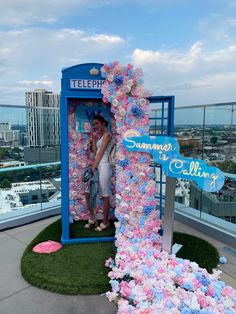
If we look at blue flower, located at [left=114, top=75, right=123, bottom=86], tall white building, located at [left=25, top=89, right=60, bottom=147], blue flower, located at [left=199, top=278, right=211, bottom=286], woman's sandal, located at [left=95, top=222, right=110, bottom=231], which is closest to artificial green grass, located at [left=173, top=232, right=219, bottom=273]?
blue flower, located at [left=199, top=278, right=211, bottom=286]

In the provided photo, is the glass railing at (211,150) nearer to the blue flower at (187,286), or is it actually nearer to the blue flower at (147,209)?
the blue flower at (147,209)

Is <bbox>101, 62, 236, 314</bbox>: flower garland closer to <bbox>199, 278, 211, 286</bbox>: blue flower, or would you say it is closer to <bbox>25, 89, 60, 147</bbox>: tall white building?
<bbox>199, 278, 211, 286</bbox>: blue flower

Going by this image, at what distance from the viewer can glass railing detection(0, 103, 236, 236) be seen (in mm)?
3918

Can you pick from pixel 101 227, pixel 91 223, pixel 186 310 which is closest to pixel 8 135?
pixel 91 223

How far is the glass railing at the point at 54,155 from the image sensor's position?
154 inches

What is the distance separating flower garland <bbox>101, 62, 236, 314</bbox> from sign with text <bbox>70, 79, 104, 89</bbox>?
0.35 feet

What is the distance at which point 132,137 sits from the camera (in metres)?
3.11

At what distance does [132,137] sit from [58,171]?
2.29m

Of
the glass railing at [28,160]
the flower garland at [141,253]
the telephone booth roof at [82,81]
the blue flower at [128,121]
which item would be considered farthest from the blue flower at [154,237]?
the glass railing at [28,160]

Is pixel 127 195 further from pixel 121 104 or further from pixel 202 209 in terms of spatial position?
pixel 202 209

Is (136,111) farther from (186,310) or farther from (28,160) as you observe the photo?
(28,160)

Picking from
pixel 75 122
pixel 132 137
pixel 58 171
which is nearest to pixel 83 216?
pixel 58 171

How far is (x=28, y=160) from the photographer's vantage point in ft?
15.1

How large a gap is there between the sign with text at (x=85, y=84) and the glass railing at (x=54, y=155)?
0.98 m
